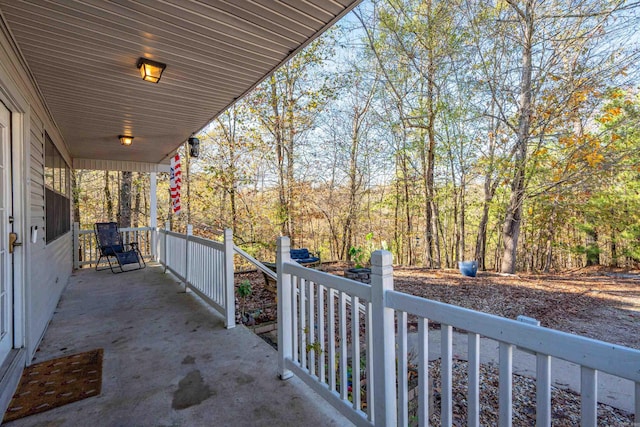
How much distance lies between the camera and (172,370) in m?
2.39

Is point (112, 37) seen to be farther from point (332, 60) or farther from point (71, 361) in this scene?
point (332, 60)

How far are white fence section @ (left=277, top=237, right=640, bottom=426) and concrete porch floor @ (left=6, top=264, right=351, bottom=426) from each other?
→ 243 mm

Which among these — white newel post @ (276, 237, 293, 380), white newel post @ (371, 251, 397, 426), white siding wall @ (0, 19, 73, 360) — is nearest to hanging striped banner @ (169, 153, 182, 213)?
white siding wall @ (0, 19, 73, 360)

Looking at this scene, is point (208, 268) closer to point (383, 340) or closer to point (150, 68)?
point (150, 68)

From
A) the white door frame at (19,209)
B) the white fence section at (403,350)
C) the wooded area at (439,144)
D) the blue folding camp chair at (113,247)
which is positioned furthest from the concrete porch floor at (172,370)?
the wooded area at (439,144)

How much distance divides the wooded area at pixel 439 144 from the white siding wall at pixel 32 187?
4658 mm

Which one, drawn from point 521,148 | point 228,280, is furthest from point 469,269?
point 228,280

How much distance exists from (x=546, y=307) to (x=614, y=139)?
3.97 meters

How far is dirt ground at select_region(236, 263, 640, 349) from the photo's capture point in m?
4.21

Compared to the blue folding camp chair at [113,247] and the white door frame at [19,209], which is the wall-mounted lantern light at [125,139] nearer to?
the blue folding camp chair at [113,247]

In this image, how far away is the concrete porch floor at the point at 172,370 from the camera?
185cm

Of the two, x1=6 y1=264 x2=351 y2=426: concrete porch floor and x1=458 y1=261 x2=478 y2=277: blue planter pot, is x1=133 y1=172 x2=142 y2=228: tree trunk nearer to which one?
x1=6 y1=264 x2=351 y2=426: concrete porch floor

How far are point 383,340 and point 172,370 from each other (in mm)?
1816

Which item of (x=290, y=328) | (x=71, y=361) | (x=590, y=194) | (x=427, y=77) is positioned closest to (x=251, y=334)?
(x=290, y=328)
